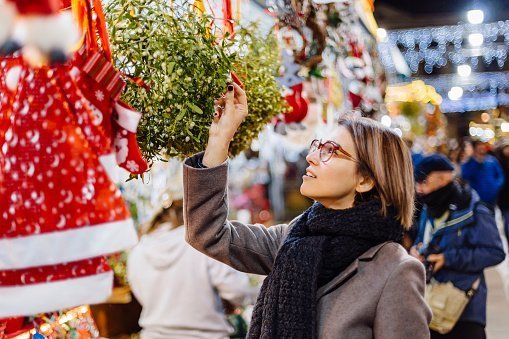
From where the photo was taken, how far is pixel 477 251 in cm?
434

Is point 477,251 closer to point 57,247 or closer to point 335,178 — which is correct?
point 335,178

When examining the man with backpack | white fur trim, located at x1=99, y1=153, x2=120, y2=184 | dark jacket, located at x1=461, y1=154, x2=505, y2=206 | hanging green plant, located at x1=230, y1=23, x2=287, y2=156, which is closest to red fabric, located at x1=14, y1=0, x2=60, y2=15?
white fur trim, located at x1=99, y1=153, x2=120, y2=184

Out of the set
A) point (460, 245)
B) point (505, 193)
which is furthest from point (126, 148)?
point (505, 193)

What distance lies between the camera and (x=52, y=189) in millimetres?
1368

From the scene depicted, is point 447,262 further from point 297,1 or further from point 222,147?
point 222,147

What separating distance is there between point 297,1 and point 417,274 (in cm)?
182

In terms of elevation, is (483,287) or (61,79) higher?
(61,79)

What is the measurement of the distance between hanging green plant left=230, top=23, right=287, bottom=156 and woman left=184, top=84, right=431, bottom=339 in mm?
187

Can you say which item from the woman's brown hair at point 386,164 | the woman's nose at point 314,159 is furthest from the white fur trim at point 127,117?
the woman's brown hair at point 386,164

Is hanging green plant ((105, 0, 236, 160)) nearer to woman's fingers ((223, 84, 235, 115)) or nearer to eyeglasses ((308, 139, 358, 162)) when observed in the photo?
woman's fingers ((223, 84, 235, 115))

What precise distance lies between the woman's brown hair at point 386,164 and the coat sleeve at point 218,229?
1.29 feet

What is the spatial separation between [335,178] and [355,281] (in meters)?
0.31

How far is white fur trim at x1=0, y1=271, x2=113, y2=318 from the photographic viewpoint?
133 centimetres

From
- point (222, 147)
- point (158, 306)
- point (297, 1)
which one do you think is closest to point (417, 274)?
point (222, 147)
